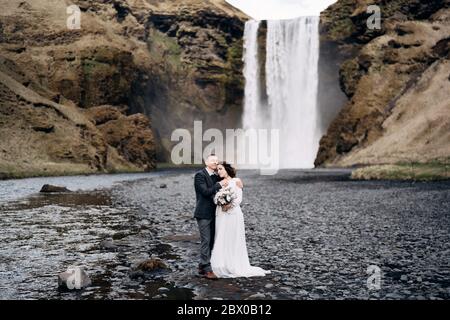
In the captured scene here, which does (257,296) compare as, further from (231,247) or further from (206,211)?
(206,211)

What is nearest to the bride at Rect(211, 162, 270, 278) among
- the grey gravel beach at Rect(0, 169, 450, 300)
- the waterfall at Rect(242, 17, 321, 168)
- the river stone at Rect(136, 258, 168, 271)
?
the grey gravel beach at Rect(0, 169, 450, 300)

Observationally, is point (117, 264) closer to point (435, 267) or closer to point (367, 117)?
point (435, 267)

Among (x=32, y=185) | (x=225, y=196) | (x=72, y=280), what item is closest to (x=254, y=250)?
(x=225, y=196)

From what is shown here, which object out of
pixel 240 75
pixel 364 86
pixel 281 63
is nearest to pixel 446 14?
pixel 364 86

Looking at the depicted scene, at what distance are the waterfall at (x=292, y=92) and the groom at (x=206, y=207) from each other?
9723 cm

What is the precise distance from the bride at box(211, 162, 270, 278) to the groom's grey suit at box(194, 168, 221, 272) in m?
0.17

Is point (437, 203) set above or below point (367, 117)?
below

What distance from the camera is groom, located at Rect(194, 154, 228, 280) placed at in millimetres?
11328

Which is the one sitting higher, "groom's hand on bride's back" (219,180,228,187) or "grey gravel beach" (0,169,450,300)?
"groom's hand on bride's back" (219,180,228,187)

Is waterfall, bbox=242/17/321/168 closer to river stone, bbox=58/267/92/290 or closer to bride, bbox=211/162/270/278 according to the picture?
bride, bbox=211/162/270/278

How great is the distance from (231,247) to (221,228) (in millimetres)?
521

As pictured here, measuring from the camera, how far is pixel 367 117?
87.8 metres

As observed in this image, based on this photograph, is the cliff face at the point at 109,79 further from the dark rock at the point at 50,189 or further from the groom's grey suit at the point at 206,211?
the groom's grey suit at the point at 206,211
